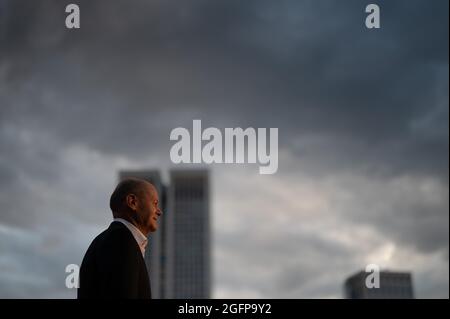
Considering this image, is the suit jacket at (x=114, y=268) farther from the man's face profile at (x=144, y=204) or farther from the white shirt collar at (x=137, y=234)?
the man's face profile at (x=144, y=204)

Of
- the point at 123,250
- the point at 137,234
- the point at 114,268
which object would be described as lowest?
the point at 114,268

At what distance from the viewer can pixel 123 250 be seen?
4.34 m

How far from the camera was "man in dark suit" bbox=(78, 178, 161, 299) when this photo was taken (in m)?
4.18

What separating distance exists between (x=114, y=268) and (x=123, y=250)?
15 centimetres

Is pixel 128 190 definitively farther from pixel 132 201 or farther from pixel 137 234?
pixel 137 234

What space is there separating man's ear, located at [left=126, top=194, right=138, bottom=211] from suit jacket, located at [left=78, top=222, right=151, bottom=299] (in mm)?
157

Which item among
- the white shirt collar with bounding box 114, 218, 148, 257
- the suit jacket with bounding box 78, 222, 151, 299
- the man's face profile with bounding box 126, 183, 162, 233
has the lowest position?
the suit jacket with bounding box 78, 222, 151, 299

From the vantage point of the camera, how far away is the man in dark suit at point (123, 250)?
13.7 ft

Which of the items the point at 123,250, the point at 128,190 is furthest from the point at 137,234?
the point at 128,190

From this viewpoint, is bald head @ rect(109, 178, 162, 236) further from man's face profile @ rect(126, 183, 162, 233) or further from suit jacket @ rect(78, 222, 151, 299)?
suit jacket @ rect(78, 222, 151, 299)

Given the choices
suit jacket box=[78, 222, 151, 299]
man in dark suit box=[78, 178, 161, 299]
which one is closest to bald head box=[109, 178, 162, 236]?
man in dark suit box=[78, 178, 161, 299]
